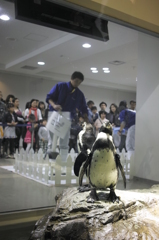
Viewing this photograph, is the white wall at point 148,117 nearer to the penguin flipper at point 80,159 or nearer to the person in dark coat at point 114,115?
the person in dark coat at point 114,115

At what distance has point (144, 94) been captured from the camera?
2838 millimetres

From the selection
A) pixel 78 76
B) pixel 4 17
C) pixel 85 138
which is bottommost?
pixel 85 138

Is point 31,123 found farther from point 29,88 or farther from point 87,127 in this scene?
point 87,127

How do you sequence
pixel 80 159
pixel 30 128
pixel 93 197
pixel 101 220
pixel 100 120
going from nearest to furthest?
pixel 101 220 < pixel 93 197 < pixel 80 159 < pixel 30 128 < pixel 100 120

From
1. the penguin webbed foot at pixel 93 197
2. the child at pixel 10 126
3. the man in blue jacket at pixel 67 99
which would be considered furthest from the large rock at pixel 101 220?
the man in blue jacket at pixel 67 99

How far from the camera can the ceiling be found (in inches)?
79.3

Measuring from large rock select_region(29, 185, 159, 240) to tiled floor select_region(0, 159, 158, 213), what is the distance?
1.69 ft

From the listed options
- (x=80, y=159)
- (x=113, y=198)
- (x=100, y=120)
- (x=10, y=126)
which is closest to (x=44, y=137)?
(x=10, y=126)

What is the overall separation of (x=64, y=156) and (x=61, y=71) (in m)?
0.72

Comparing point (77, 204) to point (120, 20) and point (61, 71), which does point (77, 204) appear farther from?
point (120, 20)

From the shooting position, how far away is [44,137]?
2.22 metres

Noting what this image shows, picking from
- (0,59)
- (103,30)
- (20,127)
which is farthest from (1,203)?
(103,30)

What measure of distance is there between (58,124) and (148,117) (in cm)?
104

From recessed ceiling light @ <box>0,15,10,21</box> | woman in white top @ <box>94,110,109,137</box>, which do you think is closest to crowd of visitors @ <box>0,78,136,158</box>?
woman in white top @ <box>94,110,109,137</box>
